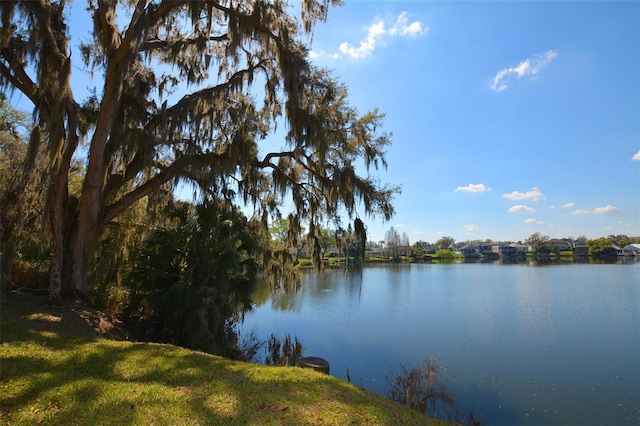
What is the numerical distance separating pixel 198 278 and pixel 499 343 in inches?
368

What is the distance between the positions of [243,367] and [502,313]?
14381 mm

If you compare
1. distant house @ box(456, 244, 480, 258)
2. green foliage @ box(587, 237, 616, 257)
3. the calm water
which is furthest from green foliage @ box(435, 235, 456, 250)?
the calm water

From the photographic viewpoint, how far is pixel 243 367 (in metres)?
5.28

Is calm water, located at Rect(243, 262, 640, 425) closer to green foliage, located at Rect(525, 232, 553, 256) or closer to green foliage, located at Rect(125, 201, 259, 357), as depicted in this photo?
green foliage, located at Rect(125, 201, 259, 357)

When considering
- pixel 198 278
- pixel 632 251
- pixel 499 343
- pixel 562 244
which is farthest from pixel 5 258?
pixel 562 244

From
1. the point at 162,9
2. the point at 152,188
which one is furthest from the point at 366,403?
the point at 162,9

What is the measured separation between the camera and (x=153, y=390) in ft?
13.1

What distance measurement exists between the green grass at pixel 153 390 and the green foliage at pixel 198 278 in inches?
75.0

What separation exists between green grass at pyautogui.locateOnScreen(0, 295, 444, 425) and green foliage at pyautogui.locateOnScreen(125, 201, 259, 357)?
6.25 ft

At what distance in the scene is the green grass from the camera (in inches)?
135

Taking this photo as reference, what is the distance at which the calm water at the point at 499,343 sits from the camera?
740cm

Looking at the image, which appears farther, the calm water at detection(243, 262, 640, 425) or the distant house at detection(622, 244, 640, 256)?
the distant house at detection(622, 244, 640, 256)

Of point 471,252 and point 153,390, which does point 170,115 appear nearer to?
point 153,390

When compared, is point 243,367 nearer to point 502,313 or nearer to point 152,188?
point 152,188
